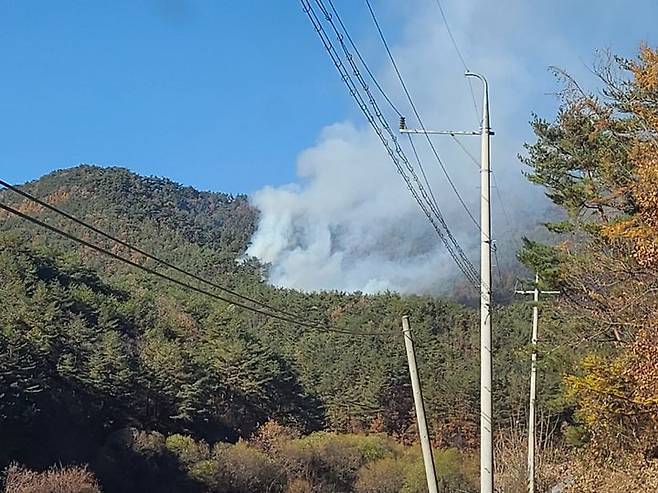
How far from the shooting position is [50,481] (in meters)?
38.2

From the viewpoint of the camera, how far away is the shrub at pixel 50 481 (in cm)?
3700

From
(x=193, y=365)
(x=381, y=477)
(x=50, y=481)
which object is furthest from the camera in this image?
(x=193, y=365)

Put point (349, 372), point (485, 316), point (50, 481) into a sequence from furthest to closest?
point (349, 372) < point (50, 481) < point (485, 316)

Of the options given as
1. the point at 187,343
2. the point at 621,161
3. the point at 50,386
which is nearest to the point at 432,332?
the point at 187,343

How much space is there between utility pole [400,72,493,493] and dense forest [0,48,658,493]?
82.6 inches

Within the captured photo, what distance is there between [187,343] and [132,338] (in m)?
4.44

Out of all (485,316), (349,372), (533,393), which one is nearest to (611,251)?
(485,316)

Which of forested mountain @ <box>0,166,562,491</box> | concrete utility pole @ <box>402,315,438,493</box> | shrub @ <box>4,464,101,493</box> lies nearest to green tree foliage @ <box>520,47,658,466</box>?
concrete utility pole @ <box>402,315,438,493</box>

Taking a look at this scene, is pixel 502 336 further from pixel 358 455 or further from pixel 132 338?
pixel 132 338

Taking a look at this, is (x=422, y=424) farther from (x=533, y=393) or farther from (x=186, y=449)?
(x=186, y=449)

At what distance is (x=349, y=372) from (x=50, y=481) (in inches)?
1181

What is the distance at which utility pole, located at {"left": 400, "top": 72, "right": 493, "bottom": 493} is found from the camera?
512 inches

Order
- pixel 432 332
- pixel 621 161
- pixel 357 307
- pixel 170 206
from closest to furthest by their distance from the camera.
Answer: pixel 621 161, pixel 432 332, pixel 357 307, pixel 170 206

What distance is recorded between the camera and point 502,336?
60688 mm
